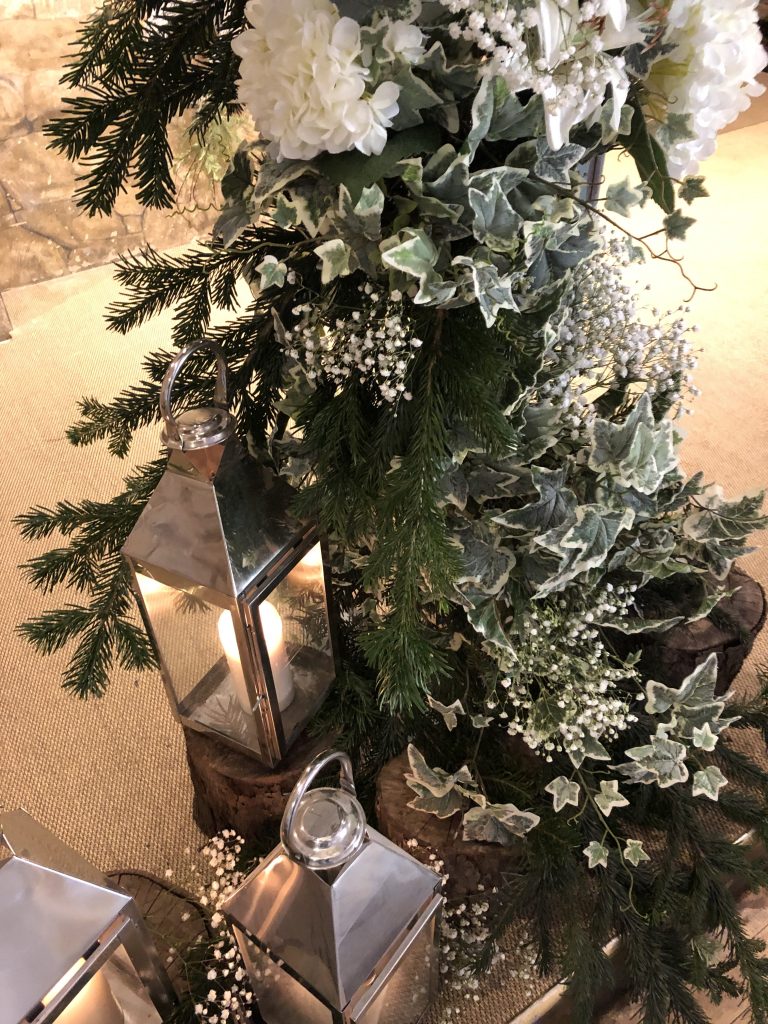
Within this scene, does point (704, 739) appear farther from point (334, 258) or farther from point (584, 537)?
point (334, 258)

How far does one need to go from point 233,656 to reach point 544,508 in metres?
0.38

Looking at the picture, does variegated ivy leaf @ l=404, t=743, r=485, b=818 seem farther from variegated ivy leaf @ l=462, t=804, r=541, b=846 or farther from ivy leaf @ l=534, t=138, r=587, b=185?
ivy leaf @ l=534, t=138, r=587, b=185

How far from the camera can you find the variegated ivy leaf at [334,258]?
64cm

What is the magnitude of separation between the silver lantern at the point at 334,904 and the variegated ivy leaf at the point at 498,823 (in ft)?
0.63

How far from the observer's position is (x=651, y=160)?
0.66 metres

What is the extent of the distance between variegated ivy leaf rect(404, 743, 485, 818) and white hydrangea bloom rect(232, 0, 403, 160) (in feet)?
2.40

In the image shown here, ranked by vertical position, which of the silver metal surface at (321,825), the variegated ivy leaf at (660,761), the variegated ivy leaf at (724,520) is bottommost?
the variegated ivy leaf at (660,761)

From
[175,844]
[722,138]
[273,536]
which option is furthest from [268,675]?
[722,138]

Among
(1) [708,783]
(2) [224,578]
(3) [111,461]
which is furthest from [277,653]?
(3) [111,461]

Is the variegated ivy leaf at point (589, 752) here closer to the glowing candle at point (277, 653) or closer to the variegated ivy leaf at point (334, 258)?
the glowing candle at point (277, 653)

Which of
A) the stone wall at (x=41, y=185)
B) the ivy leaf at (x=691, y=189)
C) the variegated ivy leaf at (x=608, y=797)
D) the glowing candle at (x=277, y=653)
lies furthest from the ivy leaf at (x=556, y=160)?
the stone wall at (x=41, y=185)

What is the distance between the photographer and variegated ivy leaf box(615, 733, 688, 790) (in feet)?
3.24

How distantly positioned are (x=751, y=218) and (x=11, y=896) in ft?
9.90

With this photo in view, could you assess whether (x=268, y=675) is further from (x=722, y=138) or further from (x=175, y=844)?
(x=722, y=138)
